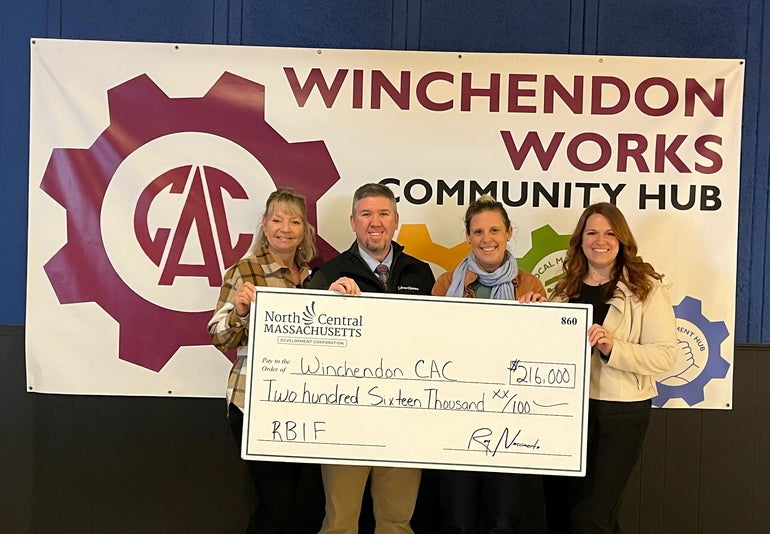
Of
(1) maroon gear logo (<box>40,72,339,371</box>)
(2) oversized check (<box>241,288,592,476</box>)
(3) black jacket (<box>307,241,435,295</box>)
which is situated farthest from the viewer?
(1) maroon gear logo (<box>40,72,339,371</box>)

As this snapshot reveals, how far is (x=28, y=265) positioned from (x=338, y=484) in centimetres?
137

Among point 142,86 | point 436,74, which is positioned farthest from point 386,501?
point 142,86

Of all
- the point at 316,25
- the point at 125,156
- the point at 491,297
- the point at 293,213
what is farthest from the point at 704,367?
the point at 125,156

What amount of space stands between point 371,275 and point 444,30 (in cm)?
104

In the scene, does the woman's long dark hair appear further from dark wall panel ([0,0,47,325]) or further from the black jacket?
dark wall panel ([0,0,47,325])

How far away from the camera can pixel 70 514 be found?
261 centimetres

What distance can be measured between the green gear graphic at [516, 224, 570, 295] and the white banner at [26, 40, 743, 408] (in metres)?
0.03

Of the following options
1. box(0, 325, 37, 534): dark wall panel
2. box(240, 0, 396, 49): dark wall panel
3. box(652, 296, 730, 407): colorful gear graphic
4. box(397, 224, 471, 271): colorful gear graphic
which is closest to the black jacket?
box(397, 224, 471, 271): colorful gear graphic

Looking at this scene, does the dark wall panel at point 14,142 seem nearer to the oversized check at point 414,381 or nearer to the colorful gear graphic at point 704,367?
the oversized check at point 414,381

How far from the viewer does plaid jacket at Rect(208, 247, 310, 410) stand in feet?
6.64

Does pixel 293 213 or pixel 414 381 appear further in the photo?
pixel 293 213

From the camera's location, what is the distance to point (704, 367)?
255 centimetres

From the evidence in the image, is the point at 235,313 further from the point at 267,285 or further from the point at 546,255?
the point at 546,255

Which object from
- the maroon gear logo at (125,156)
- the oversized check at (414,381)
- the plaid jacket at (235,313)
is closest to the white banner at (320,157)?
the maroon gear logo at (125,156)
